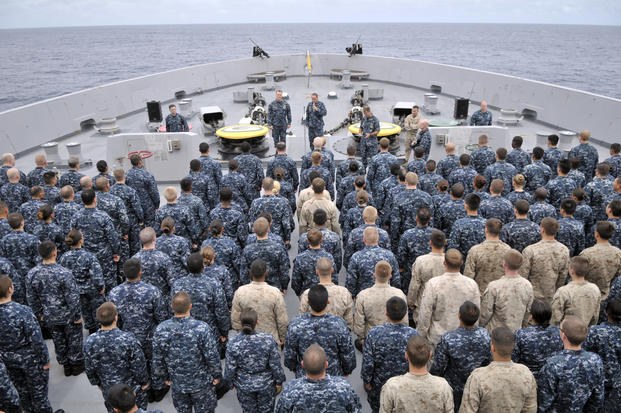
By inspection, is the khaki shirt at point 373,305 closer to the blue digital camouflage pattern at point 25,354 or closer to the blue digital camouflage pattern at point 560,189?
the blue digital camouflage pattern at point 25,354

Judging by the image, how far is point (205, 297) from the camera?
4645mm

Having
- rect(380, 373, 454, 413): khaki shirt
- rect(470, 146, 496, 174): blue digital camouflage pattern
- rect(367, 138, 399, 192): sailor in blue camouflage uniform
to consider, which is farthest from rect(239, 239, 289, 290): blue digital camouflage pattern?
rect(470, 146, 496, 174): blue digital camouflage pattern

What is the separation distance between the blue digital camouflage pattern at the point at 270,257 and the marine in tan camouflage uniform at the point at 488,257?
2.14 metres

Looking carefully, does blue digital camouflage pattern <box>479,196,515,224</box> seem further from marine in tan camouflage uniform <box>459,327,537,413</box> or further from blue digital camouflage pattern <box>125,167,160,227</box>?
blue digital camouflage pattern <box>125,167,160,227</box>

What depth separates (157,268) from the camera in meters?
5.18

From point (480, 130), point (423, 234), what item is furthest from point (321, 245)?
point (480, 130)

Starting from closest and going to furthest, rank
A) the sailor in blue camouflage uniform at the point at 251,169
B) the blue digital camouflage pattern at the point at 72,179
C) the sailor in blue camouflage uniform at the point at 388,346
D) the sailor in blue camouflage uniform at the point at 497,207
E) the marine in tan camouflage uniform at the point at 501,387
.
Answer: the marine in tan camouflage uniform at the point at 501,387
the sailor in blue camouflage uniform at the point at 388,346
the sailor in blue camouflage uniform at the point at 497,207
the blue digital camouflage pattern at the point at 72,179
the sailor in blue camouflage uniform at the point at 251,169

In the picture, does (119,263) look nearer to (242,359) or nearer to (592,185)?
(242,359)


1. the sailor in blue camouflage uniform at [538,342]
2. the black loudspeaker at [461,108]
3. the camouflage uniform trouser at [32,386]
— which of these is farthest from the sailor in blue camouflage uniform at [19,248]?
the black loudspeaker at [461,108]

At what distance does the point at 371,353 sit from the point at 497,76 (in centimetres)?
1556

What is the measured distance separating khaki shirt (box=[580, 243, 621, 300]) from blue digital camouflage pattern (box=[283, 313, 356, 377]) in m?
3.19

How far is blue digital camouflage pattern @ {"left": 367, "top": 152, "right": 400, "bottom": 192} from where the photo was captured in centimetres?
811

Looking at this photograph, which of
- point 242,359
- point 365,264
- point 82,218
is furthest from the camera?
point 82,218

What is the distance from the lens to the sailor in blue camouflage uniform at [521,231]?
18.5 ft
